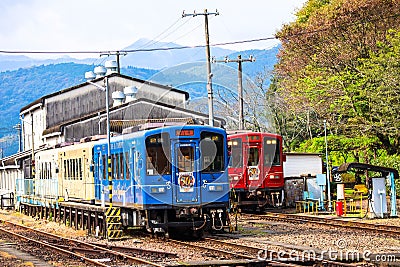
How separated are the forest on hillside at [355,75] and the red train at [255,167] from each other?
5.85 metres

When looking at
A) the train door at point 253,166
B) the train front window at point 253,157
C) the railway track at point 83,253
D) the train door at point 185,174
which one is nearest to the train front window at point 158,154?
the train door at point 185,174

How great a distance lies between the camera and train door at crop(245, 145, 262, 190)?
27.5 m

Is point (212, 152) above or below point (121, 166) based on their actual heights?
above

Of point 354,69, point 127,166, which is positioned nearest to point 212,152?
point 127,166

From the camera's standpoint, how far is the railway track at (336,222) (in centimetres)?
1895

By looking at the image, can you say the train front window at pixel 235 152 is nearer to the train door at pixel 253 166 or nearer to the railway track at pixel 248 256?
the train door at pixel 253 166

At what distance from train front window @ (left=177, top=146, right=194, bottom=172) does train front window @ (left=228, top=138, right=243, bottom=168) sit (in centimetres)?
923

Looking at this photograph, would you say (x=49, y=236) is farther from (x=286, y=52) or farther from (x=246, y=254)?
(x=286, y=52)

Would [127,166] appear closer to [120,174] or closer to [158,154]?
→ [120,174]

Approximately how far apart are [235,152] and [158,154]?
9.97 metres

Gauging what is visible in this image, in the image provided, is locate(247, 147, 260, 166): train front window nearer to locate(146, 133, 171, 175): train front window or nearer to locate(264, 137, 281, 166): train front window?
locate(264, 137, 281, 166): train front window

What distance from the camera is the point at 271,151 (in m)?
27.7

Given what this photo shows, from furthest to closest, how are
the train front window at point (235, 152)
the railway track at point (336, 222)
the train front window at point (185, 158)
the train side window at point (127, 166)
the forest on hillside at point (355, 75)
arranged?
1. the forest on hillside at point (355, 75)
2. the train front window at point (235, 152)
3. the train side window at point (127, 166)
4. the railway track at point (336, 222)
5. the train front window at point (185, 158)

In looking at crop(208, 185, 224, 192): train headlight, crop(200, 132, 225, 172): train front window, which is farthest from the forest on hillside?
crop(208, 185, 224, 192): train headlight
